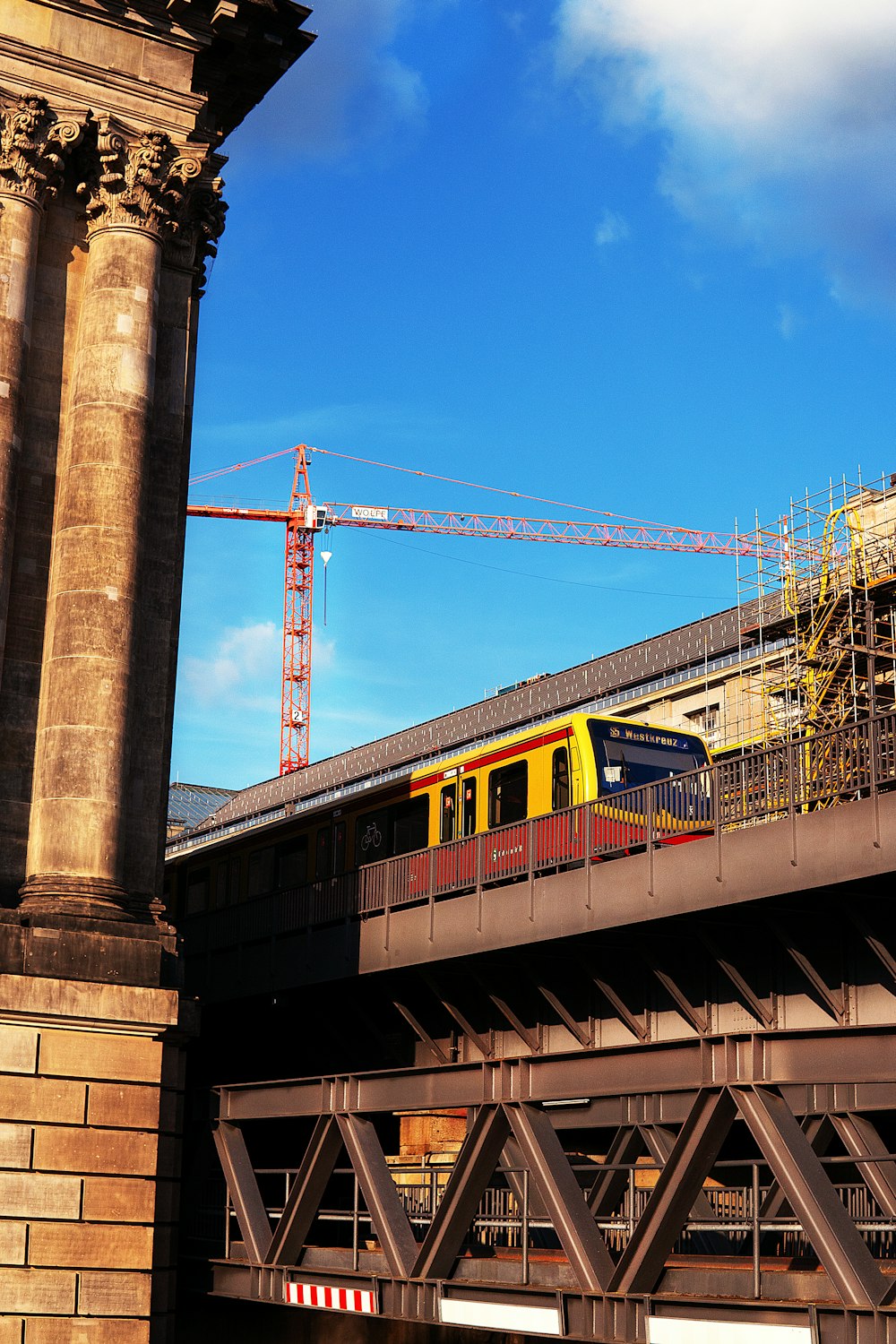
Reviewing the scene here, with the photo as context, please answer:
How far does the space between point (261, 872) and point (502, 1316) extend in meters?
22.6

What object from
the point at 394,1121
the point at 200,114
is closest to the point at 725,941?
the point at 200,114

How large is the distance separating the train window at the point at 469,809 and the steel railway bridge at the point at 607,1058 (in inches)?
96.3

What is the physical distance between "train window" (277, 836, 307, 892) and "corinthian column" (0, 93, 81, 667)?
1452cm

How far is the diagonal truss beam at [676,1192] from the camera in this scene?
17047 millimetres

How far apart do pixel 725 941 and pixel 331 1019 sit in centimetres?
1212

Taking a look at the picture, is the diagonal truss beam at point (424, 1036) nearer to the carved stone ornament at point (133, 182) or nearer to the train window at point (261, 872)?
the train window at point (261, 872)

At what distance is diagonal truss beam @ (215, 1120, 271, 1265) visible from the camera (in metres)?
24.8

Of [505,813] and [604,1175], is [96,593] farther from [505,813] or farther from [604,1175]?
[604,1175]

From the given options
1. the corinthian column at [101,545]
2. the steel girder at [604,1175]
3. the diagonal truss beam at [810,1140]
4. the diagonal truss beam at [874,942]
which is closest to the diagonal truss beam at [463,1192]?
the steel girder at [604,1175]

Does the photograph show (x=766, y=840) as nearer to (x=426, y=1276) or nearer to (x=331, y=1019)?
(x=426, y=1276)

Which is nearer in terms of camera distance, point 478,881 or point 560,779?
point 478,881

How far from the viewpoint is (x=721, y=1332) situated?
1681 cm

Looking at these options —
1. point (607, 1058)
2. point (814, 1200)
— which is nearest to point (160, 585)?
point (607, 1058)

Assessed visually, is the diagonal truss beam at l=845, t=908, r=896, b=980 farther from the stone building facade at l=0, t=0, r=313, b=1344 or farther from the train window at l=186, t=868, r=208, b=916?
the train window at l=186, t=868, r=208, b=916
